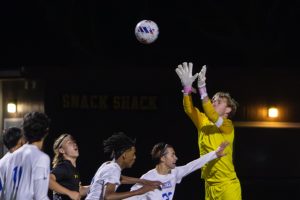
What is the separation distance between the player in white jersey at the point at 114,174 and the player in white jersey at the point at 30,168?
104 cm

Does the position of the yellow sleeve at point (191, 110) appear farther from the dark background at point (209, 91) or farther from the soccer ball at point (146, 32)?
the dark background at point (209, 91)

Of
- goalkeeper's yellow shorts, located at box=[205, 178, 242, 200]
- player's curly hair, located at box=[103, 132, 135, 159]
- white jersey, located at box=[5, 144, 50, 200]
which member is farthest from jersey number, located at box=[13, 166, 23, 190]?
goalkeeper's yellow shorts, located at box=[205, 178, 242, 200]

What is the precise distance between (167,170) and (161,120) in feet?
21.9

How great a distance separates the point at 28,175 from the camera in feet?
24.8

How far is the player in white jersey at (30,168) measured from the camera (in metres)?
7.51

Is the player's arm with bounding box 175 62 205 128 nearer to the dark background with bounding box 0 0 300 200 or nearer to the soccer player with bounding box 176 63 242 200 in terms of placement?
the soccer player with bounding box 176 63 242 200

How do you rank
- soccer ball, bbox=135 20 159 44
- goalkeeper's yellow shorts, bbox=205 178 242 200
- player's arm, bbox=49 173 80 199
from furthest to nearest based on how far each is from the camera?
1. soccer ball, bbox=135 20 159 44
2. goalkeeper's yellow shorts, bbox=205 178 242 200
3. player's arm, bbox=49 173 80 199

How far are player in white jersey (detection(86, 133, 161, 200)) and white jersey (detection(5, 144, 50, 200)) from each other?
104 cm

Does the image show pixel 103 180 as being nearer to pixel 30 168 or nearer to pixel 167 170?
pixel 30 168

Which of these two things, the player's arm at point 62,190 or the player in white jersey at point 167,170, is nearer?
the player's arm at point 62,190

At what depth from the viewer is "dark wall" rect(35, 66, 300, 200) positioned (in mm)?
16703

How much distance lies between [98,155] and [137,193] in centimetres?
831

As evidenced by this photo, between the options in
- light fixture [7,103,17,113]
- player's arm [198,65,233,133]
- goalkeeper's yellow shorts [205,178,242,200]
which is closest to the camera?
player's arm [198,65,233,133]

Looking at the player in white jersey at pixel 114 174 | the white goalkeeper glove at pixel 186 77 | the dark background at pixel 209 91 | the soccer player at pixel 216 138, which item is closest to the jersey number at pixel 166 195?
the soccer player at pixel 216 138
